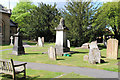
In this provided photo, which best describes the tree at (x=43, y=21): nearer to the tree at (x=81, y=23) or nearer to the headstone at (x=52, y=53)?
the tree at (x=81, y=23)

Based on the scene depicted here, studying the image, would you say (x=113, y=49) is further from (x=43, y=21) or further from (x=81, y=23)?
(x=43, y=21)

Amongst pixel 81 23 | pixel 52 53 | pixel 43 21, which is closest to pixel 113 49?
pixel 52 53

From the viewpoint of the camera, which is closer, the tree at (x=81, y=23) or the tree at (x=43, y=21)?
the tree at (x=81, y=23)

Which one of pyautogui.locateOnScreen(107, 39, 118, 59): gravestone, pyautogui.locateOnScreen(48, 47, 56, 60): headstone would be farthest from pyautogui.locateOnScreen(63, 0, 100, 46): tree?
pyautogui.locateOnScreen(48, 47, 56, 60): headstone

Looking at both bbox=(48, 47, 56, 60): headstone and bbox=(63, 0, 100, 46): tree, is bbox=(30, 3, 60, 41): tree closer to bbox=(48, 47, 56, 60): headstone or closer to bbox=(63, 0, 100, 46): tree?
bbox=(63, 0, 100, 46): tree

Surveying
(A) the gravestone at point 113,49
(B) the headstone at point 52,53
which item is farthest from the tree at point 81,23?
(B) the headstone at point 52,53

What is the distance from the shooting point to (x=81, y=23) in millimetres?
24750

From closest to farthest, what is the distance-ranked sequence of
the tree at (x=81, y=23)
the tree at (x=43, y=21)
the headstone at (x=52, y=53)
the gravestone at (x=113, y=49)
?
the headstone at (x=52, y=53), the gravestone at (x=113, y=49), the tree at (x=81, y=23), the tree at (x=43, y=21)

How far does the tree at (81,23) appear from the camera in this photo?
80.1 ft

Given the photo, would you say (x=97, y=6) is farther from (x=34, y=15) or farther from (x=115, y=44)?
(x=34, y=15)

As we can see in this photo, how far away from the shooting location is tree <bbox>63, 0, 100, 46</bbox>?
961 inches

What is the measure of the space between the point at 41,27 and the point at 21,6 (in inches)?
680

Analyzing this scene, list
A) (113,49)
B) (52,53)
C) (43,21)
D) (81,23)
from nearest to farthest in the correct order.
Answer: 1. (52,53)
2. (113,49)
3. (81,23)
4. (43,21)

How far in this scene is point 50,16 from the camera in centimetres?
3941
